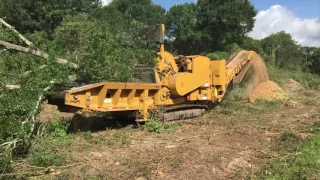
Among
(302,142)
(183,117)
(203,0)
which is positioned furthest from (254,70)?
(203,0)

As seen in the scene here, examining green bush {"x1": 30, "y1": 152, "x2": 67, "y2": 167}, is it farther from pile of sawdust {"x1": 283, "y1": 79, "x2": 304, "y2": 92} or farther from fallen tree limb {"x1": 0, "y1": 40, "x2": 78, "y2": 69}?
pile of sawdust {"x1": 283, "y1": 79, "x2": 304, "y2": 92}

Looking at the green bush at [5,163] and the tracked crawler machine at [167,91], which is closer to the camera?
the green bush at [5,163]

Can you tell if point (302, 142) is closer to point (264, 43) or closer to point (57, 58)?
point (57, 58)

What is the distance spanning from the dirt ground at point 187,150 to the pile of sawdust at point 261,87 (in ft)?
10.1

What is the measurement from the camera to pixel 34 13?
112 feet

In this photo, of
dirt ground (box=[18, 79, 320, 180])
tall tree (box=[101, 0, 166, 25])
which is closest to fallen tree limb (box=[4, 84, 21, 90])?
dirt ground (box=[18, 79, 320, 180])

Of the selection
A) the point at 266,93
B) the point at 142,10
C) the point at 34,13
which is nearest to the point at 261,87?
the point at 266,93

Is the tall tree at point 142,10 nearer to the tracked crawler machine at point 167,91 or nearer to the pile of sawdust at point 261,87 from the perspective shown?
the pile of sawdust at point 261,87

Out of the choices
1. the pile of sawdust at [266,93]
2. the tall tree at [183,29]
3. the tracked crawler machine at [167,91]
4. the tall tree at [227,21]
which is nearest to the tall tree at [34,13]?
the tall tree at [183,29]

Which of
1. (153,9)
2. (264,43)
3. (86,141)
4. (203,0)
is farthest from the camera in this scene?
(153,9)

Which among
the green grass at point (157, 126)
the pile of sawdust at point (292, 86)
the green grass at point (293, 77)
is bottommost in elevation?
the green grass at point (157, 126)

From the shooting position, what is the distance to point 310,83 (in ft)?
64.4

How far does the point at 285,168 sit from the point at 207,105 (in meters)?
6.53

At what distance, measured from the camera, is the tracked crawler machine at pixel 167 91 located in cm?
876
